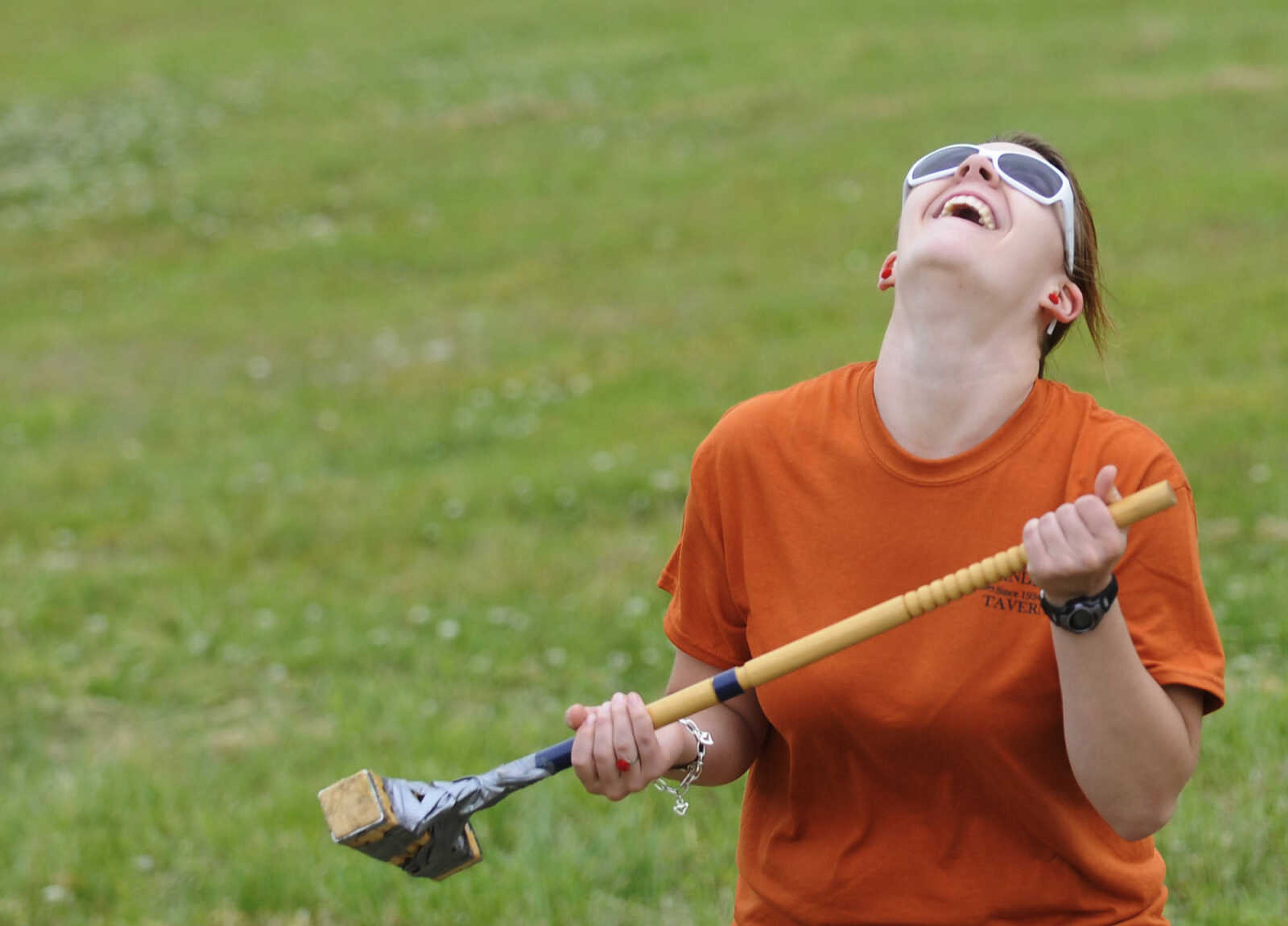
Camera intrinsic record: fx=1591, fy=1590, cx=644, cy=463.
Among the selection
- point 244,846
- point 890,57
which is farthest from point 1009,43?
point 244,846

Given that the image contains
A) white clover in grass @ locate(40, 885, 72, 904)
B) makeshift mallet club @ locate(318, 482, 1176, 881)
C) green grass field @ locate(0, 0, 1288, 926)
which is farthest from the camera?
green grass field @ locate(0, 0, 1288, 926)

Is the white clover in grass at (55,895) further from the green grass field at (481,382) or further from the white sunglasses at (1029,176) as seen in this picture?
the white sunglasses at (1029,176)

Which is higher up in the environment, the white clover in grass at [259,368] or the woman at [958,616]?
the woman at [958,616]

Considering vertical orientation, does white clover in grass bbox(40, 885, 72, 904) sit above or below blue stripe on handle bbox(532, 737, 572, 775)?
below

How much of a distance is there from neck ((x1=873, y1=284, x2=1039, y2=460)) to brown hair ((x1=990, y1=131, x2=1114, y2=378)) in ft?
0.46

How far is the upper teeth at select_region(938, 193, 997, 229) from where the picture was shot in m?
2.18

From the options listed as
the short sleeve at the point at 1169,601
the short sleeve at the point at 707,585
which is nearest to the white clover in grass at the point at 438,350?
the short sleeve at the point at 707,585

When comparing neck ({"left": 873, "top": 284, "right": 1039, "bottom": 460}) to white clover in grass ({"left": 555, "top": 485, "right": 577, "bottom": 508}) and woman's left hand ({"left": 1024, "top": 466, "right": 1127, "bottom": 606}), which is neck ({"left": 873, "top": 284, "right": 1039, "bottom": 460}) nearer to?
woman's left hand ({"left": 1024, "top": 466, "right": 1127, "bottom": 606})

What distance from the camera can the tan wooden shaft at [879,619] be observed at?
1.80m

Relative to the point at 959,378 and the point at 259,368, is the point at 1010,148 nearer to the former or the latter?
the point at 959,378

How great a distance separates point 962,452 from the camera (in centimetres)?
215

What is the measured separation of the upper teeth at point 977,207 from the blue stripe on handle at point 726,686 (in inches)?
27.2

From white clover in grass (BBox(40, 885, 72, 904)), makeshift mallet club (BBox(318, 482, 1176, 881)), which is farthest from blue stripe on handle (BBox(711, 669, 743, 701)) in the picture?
white clover in grass (BBox(40, 885, 72, 904))

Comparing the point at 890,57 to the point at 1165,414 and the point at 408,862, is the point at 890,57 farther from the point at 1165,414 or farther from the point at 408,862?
the point at 408,862
